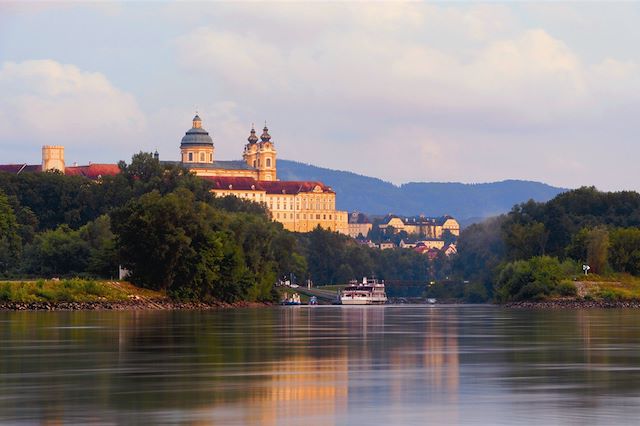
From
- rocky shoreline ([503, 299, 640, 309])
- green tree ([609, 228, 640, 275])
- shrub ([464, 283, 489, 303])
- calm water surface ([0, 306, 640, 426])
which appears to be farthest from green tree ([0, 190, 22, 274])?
calm water surface ([0, 306, 640, 426])

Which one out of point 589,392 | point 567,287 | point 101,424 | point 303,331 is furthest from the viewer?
point 567,287

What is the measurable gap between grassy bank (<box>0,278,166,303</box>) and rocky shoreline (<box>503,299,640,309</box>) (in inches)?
1302

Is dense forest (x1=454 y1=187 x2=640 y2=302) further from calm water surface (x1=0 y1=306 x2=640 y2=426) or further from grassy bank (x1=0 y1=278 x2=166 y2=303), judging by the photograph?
calm water surface (x1=0 y1=306 x2=640 y2=426)

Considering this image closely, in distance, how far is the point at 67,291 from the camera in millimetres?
91938

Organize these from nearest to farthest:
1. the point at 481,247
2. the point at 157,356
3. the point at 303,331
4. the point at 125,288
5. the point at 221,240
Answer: the point at 157,356 → the point at 303,331 → the point at 125,288 → the point at 221,240 → the point at 481,247

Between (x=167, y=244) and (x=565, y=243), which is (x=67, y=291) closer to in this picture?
(x=167, y=244)

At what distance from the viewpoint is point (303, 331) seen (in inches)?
2238

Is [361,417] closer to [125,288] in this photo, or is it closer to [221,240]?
[125,288]

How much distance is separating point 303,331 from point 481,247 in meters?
137

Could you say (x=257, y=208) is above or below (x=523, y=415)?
above

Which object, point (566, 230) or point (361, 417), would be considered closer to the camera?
point (361, 417)

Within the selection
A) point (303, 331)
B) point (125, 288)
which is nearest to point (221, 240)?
point (125, 288)

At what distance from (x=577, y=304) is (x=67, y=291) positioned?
46.1 metres

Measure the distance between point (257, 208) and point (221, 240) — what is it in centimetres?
8330
